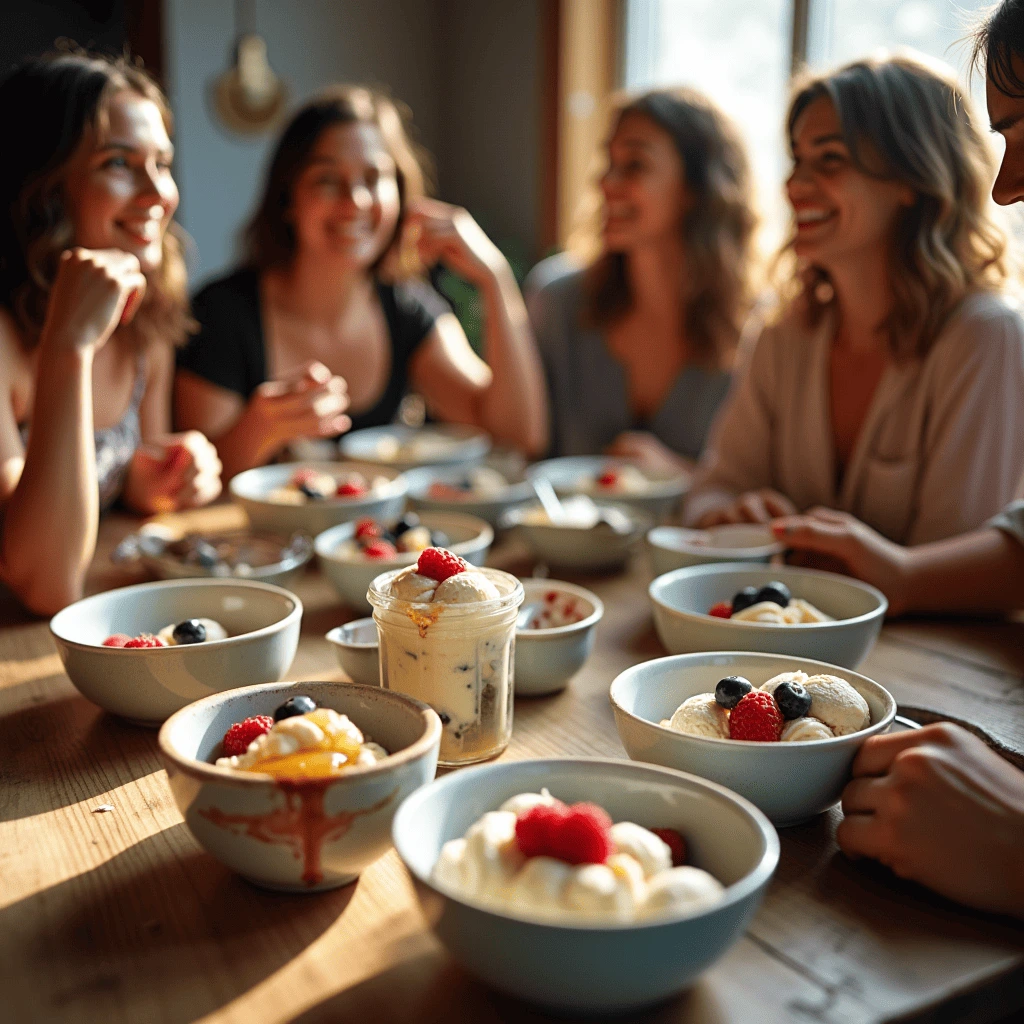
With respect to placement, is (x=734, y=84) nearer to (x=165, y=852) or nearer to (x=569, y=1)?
(x=569, y=1)

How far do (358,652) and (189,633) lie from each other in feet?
0.63

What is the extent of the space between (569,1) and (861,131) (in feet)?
10.7

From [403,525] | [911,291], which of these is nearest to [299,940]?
[403,525]

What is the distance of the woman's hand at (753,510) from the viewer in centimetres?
179

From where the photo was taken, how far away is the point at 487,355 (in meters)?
2.85

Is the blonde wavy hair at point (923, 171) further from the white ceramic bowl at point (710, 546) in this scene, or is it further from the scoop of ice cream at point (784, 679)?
the scoop of ice cream at point (784, 679)

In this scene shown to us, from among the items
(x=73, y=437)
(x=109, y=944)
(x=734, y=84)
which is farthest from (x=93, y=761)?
(x=734, y=84)

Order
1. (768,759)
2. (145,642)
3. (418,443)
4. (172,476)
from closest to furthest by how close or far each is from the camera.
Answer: (768,759) < (145,642) < (172,476) < (418,443)

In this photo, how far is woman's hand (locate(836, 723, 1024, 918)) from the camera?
0.79 metres

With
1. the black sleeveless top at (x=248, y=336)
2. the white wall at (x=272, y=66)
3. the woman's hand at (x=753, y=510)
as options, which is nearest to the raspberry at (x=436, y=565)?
the woman's hand at (x=753, y=510)

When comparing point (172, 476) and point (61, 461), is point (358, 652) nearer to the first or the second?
point (61, 461)

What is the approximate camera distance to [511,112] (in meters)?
5.30

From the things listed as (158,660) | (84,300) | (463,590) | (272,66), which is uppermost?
(272,66)

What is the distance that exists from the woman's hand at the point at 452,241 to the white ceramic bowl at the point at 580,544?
1171 mm
